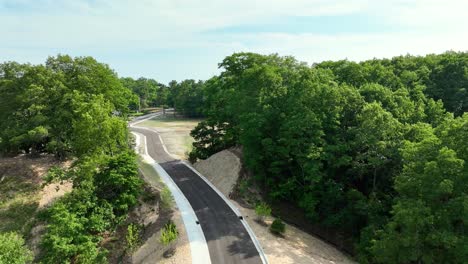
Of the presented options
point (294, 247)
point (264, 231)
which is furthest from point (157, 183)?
point (294, 247)

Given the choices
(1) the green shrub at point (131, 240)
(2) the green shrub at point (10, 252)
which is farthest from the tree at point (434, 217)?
(2) the green shrub at point (10, 252)

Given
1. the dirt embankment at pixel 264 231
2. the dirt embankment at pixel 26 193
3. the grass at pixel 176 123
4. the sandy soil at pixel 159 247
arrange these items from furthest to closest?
the grass at pixel 176 123 → the dirt embankment at pixel 26 193 → the dirt embankment at pixel 264 231 → the sandy soil at pixel 159 247

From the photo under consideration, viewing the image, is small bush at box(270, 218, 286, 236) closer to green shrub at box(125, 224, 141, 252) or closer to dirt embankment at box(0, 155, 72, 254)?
green shrub at box(125, 224, 141, 252)

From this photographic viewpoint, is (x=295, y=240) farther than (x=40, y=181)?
No

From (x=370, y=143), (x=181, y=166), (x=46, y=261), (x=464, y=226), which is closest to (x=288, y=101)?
(x=370, y=143)

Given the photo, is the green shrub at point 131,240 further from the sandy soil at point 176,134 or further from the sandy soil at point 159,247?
the sandy soil at point 176,134

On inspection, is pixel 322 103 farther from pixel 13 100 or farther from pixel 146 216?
pixel 13 100
